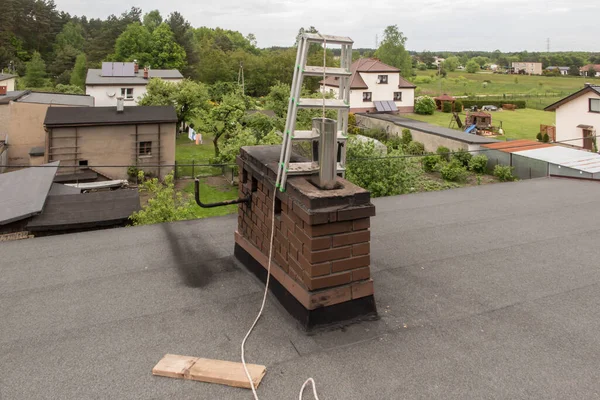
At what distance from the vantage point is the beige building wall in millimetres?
21484

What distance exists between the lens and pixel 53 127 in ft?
69.3

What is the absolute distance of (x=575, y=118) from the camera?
25656mm

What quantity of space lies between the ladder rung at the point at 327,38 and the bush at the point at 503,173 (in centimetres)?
1723

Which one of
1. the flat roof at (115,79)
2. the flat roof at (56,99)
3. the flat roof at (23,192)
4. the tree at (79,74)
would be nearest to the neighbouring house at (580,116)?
the flat roof at (23,192)

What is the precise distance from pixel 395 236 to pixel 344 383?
119 inches

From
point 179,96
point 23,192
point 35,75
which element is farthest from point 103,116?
point 35,75

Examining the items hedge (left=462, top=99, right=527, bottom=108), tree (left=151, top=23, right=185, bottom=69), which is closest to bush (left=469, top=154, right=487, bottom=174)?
hedge (left=462, top=99, right=527, bottom=108)

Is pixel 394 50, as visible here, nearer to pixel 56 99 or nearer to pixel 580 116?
pixel 580 116

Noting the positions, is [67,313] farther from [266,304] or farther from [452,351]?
[452,351]

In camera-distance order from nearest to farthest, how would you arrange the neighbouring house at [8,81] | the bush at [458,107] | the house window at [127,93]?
the house window at [127,93], the neighbouring house at [8,81], the bush at [458,107]

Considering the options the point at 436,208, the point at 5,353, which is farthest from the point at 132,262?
the point at 436,208

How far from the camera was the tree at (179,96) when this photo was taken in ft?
96.9

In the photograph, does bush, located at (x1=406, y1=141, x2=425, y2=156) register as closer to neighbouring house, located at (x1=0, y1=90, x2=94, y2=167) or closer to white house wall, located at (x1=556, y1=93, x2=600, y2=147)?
white house wall, located at (x1=556, y1=93, x2=600, y2=147)

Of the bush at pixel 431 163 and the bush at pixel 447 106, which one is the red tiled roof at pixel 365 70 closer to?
the bush at pixel 447 106
